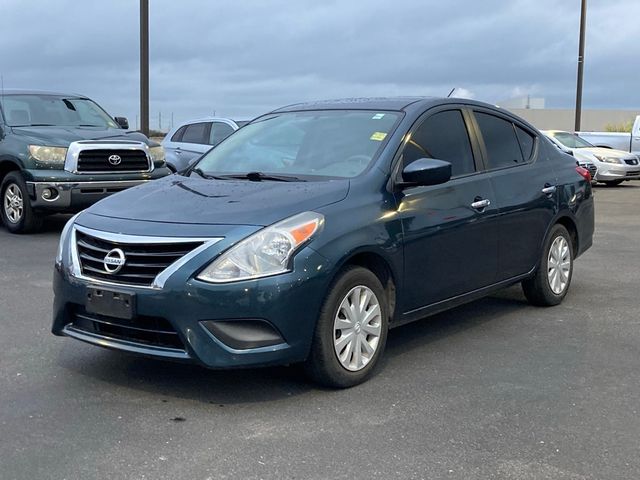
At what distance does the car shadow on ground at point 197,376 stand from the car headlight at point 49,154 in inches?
214

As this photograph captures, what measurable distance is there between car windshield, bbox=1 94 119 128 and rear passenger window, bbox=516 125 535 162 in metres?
7.10

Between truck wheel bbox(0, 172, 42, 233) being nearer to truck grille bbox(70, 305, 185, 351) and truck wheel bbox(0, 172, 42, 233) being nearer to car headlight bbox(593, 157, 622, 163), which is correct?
truck grille bbox(70, 305, 185, 351)

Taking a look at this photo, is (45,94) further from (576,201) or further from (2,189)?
(576,201)

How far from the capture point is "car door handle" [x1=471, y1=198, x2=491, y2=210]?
216 inches

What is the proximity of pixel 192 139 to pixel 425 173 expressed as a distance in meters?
10.0

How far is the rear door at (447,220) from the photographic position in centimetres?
493

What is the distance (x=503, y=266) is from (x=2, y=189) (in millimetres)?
7652

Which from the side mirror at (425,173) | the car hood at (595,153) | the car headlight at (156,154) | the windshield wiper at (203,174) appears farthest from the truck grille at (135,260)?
the car hood at (595,153)

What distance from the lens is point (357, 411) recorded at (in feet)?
13.7

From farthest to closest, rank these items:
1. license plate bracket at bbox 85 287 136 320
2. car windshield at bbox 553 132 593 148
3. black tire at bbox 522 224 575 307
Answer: car windshield at bbox 553 132 593 148 → black tire at bbox 522 224 575 307 → license plate bracket at bbox 85 287 136 320

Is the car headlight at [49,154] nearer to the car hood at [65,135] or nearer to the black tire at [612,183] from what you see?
the car hood at [65,135]

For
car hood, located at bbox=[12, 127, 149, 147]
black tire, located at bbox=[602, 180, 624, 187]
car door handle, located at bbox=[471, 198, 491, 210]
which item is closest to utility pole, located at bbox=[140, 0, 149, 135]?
car hood, located at bbox=[12, 127, 149, 147]

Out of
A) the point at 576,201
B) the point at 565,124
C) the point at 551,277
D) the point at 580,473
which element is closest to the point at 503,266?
the point at 551,277

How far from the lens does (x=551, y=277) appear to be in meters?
6.54
